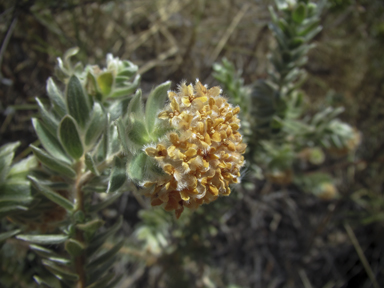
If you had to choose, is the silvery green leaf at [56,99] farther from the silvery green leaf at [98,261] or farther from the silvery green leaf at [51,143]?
the silvery green leaf at [98,261]

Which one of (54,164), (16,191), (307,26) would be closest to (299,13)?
(307,26)

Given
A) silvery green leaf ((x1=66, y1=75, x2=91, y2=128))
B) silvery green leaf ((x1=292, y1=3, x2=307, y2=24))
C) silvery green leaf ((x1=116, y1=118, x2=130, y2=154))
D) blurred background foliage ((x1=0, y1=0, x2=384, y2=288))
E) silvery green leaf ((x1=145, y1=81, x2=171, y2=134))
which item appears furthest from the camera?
blurred background foliage ((x1=0, y1=0, x2=384, y2=288))

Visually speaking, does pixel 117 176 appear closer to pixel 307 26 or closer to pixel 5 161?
pixel 5 161

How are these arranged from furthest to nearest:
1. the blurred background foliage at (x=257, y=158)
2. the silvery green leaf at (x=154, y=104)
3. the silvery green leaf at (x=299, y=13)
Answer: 1. the blurred background foliage at (x=257, y=158)
2. the silvery green leaf at (x=299, y=13)
3. the silvery green leaf at (x=154, y=104)

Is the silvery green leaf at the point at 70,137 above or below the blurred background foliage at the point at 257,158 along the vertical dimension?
above

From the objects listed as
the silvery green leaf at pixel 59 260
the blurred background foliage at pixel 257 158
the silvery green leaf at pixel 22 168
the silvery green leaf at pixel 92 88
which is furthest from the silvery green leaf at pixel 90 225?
the blurred background foliage at pixel 257 158

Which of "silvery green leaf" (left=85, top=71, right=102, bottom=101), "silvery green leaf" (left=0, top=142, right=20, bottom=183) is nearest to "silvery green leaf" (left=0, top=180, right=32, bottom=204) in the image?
"silvery green leaf" (left=0, top=142, right=20, bottom=183)

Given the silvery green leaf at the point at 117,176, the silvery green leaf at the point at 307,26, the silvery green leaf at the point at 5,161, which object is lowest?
the silvery green leaf at the point at 5,161

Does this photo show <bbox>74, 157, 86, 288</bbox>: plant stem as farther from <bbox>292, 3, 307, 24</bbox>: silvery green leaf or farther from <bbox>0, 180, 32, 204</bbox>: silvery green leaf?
<bbox>292, 3, 307, 24</bbox>: silvery green leaf
